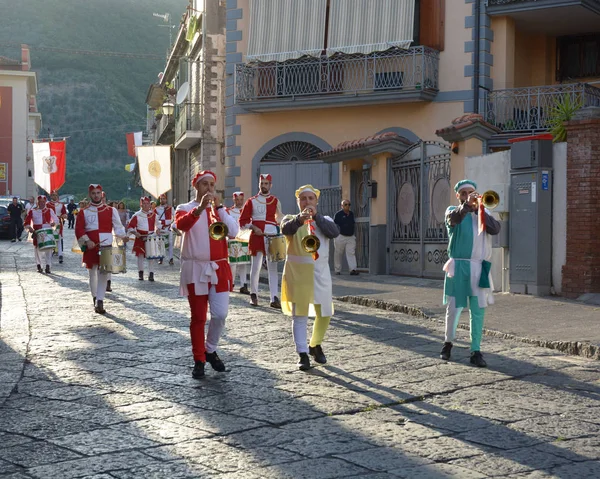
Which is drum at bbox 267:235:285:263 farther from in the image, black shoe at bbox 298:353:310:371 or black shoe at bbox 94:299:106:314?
black shoe at bbox 298:353:310:371

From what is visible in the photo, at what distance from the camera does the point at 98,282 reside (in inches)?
512

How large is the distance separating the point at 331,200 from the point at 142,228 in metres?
4.83

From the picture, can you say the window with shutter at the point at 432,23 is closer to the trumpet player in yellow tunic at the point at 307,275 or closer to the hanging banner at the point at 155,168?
the hanging banner at the point at 155,168

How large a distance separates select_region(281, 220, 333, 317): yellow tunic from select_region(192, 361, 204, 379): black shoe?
94cm

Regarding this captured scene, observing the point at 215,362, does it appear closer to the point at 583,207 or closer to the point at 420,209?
the point at 583,207

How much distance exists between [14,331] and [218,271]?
368 centimetres

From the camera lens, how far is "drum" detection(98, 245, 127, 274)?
13.1 metres

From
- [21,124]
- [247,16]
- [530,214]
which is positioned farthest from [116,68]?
[530,214]

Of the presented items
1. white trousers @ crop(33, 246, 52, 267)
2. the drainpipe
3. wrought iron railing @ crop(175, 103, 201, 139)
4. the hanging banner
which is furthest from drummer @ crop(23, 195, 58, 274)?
wrought iron railing @ crop(175, 103, 201, 139)

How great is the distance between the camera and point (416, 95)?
23.6 metres

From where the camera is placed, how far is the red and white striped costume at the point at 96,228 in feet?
43.9

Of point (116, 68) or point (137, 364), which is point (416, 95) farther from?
point (116, 68)

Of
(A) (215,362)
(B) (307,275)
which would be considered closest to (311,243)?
(B) (307,275)

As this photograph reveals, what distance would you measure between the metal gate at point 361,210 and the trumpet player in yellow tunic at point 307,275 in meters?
11.7
